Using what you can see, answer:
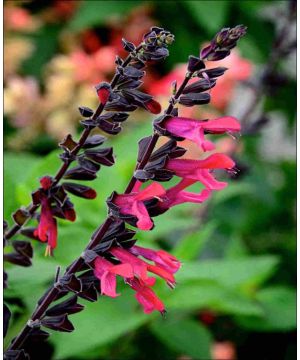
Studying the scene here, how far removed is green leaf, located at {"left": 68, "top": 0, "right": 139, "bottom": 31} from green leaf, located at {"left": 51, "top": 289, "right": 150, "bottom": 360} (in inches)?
29.2

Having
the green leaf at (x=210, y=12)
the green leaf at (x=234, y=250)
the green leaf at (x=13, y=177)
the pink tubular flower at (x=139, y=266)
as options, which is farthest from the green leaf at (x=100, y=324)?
the green leaf at (x=210, y=12)

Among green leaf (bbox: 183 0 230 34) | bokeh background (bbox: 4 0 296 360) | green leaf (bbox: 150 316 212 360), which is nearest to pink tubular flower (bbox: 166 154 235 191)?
bokeh background (bbox: 4 0 296 360)

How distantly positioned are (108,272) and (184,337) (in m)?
0.54

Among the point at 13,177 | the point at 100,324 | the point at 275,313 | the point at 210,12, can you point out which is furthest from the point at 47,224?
the point at 210,12

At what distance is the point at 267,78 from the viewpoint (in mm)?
1353

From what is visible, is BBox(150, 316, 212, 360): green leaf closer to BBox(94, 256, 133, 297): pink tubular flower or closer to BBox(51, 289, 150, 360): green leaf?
BBox(51, 289, 150, 360): green leaf

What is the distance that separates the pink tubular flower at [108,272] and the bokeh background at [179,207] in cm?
24

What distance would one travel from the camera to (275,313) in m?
1.19

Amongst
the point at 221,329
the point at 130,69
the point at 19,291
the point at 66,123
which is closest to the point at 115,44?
the point at 66,123

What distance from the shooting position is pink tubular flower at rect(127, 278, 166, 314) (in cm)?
56

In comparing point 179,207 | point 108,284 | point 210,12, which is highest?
point 210,12

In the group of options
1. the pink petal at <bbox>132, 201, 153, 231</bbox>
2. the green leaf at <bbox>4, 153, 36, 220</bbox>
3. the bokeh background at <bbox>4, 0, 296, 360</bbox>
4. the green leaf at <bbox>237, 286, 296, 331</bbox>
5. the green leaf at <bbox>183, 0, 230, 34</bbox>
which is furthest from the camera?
the green leaf at <bbox>183, 0, 230, 34</bbox>

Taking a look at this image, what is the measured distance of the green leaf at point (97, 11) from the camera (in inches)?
65.4

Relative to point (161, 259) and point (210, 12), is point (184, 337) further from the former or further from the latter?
point (210, 12)
